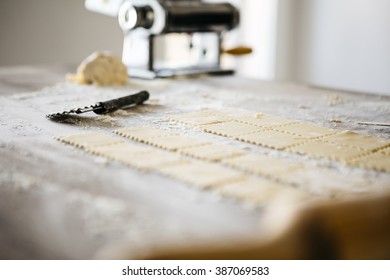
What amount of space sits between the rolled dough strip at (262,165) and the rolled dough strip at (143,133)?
10.4 inches

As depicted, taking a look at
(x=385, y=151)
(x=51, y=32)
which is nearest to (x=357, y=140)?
(x=385, y=151)

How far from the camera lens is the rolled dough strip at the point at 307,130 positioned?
1322 mm

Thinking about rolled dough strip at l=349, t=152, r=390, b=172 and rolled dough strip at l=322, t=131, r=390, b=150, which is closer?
rolled dough strip at l=349, t=152, r=390, b=172

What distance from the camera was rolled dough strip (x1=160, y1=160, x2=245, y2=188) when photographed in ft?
3.09

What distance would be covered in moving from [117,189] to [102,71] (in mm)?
1315

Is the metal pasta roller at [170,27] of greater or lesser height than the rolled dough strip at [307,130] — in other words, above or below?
above

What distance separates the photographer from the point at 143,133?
131 centimetres

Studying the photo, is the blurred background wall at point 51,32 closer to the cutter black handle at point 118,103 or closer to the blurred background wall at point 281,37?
the blurred background wall at point 281,37

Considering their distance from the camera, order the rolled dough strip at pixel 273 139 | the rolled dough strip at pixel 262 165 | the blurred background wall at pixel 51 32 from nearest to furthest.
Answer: the rolled dough strip at pixel 262 165
the rolled dough strip at pixel 273 139
the blurred background wall at pixel 51 32

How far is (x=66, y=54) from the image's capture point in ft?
12.6

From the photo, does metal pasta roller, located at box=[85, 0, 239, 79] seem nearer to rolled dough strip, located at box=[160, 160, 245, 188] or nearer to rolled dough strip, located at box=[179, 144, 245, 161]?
rolled dough strip, located at box=[179, 144, 245, 161]

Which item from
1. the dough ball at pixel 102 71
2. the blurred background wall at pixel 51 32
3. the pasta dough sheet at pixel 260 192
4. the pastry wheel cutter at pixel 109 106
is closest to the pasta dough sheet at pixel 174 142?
the pasta dough sheet at pixel 260 192

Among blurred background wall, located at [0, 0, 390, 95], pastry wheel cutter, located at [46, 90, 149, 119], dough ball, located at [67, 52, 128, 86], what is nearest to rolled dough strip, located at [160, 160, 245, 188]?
pastry wheel cutter, located at [46, 90, 149, 119]

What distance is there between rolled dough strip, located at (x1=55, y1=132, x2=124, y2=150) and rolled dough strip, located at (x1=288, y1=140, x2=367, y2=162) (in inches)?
16.8
